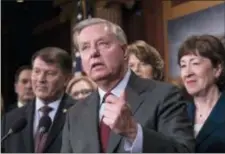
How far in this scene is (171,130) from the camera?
1.15 meters

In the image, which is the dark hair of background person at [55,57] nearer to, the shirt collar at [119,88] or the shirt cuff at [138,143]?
the shirt collar at [119,88]

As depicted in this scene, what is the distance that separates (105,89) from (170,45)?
895 mm

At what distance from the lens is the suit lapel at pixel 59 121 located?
158 cm

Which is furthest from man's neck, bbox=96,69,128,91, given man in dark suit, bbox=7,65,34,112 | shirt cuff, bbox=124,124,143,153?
man in dark suit, bbox=7,65,34,112

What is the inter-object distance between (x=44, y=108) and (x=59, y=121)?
0.08 meters

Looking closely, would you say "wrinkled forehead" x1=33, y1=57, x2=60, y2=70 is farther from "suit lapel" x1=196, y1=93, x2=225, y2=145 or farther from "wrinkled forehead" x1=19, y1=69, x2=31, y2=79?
"suit lapel" x1=196, y1=93, x2=225, y2=145

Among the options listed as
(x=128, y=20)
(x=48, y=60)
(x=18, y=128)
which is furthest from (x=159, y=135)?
(x=128, y=20)

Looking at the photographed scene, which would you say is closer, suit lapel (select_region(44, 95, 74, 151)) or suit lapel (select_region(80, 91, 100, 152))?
suit lapel (select_region(80, 91, 100, 152))

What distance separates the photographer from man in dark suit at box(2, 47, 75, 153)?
5.24ft

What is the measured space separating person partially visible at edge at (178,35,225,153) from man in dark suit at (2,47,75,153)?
1.54ft

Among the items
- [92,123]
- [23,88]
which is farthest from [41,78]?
[92,123]

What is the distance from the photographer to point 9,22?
7.55ft

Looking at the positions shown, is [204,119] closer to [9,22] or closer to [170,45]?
[170,45]

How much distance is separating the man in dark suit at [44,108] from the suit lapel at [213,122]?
491mm
